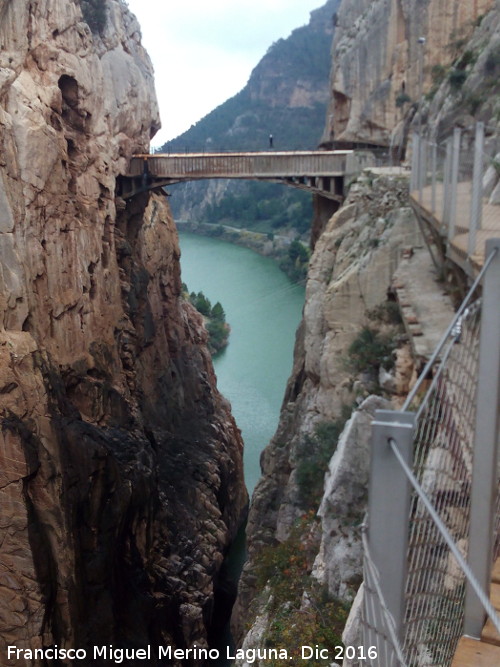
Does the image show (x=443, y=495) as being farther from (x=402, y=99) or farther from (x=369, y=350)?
(x=402, y=99)

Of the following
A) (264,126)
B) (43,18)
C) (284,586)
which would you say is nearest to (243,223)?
(264,126)

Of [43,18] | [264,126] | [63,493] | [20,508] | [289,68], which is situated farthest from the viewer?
[289,68]

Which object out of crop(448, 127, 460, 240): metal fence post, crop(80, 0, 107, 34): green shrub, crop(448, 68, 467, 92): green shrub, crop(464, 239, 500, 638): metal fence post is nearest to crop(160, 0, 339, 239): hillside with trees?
crop(80, 0, 107, 34): green shrub

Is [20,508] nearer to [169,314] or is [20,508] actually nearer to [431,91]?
[169,314]

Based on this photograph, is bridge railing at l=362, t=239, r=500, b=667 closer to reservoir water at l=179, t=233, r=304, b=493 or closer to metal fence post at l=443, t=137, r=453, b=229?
metal fence post at l=443, t=137, r=453, b=229

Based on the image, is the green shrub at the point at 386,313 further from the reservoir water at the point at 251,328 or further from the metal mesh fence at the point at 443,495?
Answer: the reservoir water at the point at 251,328

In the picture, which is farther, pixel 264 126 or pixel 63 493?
pixel 264 126
